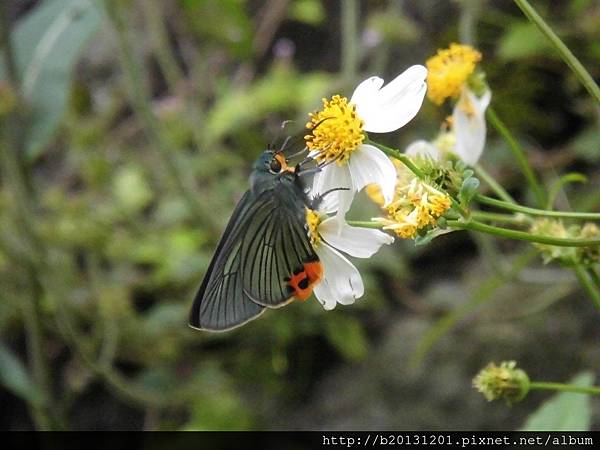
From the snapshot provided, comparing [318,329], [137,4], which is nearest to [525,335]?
[318,329]

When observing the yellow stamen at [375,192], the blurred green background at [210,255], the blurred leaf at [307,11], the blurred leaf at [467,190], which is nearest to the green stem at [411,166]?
the blurred leaf at [467,190]

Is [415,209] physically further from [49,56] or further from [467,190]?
[49,56]

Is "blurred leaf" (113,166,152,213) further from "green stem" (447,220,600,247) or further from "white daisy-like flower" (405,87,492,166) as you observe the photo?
"green stem" (447,220,600,247)

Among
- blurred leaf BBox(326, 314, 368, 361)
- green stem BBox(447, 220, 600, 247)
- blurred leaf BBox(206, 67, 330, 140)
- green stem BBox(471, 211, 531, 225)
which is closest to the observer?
green stem BBox(447, 220, 600, 247)

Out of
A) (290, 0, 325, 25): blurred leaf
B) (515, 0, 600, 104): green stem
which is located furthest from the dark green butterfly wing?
(290, 0, 325, 25): blurred leaf

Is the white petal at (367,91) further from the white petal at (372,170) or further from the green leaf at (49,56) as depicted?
the green leaf at (49,56)
